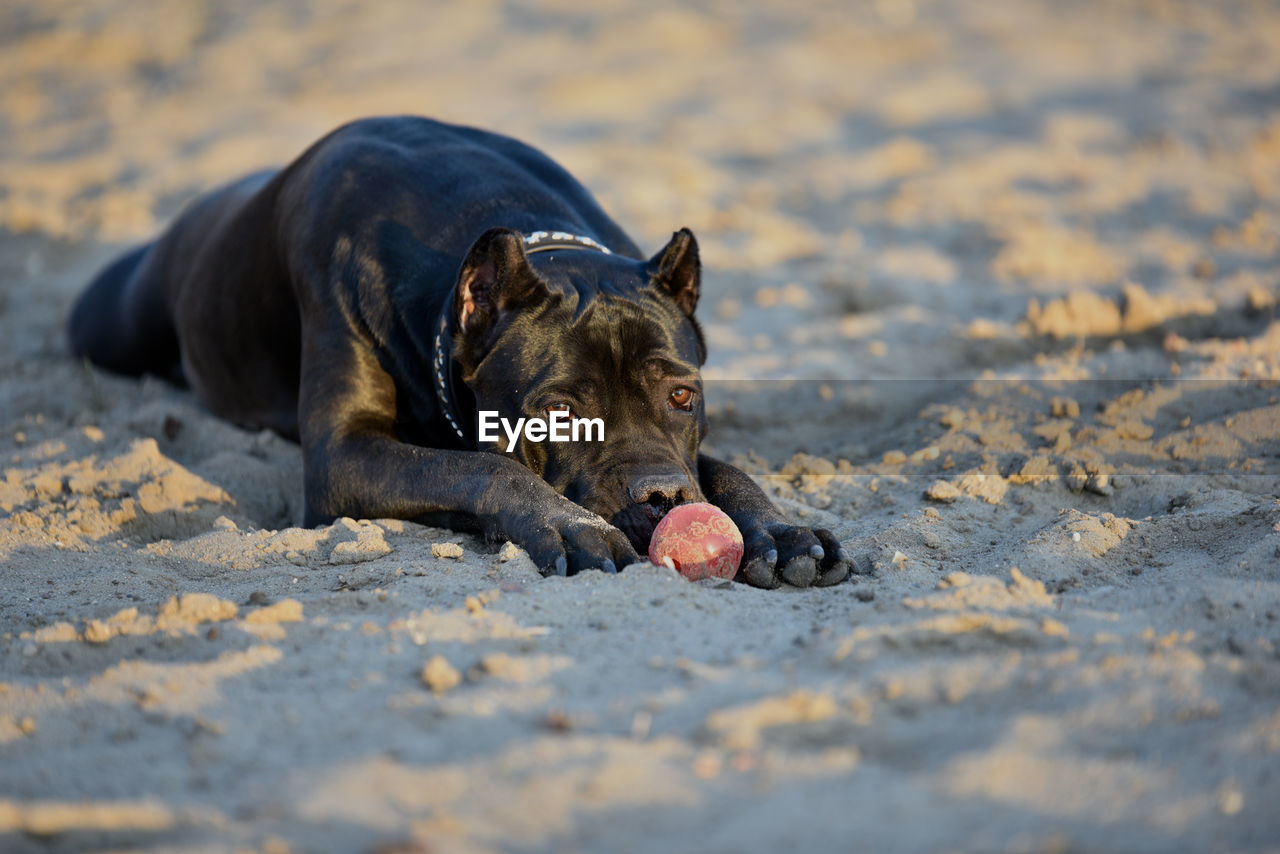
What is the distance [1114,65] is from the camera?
40.2 ft

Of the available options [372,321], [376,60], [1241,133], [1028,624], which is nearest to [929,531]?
[1028,624]

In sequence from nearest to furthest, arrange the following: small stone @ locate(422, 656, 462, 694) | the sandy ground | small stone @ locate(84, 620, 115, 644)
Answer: the sandy ground < small stone @ locate(422, 656, 462, 694) < small stone @ locate(84, 620, 115, 644)

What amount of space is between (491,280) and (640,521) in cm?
99

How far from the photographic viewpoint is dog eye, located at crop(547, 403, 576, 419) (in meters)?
3.93

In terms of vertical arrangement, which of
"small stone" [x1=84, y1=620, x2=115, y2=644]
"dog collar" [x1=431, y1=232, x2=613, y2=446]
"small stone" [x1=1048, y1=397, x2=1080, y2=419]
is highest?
"dog collar" [x1=431, y1=232, x2=613, y2=446]

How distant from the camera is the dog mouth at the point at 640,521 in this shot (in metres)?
3.72

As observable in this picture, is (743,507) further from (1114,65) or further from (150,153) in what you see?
(1114,65)

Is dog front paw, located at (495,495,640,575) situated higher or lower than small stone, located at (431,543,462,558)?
higher

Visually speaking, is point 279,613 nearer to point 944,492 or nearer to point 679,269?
point 679,269

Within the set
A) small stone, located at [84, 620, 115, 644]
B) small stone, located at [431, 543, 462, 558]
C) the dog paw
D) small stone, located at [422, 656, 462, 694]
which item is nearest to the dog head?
the dog paw

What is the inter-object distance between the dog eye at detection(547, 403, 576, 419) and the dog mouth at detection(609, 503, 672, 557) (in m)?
0.39

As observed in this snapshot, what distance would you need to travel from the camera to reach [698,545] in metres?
3.50

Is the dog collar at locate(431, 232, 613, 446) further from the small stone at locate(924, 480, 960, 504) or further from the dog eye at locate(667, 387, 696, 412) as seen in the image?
the small stone at locate(924, 480, 960, 504)

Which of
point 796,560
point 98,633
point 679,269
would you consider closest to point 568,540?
point 796,560
